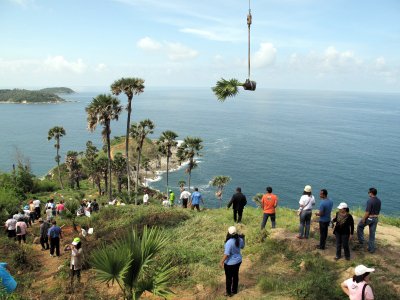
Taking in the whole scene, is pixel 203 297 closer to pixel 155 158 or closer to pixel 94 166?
pixel 94 166

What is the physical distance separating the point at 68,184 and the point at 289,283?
7086cm

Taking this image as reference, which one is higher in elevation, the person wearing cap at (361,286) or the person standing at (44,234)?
the person wearing cap at (361,286)

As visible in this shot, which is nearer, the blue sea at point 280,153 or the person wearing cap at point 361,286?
the person wearing cap at point 361,286

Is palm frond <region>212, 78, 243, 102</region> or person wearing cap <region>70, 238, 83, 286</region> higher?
palm frond <region>212, 78, 243, 102</region>

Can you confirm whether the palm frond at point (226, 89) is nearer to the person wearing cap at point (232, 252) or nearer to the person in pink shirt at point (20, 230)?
the person wearing cap at point (232, 252)

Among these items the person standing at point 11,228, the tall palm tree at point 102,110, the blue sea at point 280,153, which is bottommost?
the blue sea at point 280,153

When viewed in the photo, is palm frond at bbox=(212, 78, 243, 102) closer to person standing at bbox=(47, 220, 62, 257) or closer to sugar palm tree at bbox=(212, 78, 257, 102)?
sugar palm tree at bbox=(212, 78, 257, 102)

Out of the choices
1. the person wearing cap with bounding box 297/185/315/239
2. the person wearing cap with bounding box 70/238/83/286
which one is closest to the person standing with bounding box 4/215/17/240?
the person wearing cap with bounding box 70/238/83/286

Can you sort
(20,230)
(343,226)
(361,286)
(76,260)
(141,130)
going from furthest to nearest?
(141,130), (20,230), (76,260), (343,226), (361,286)

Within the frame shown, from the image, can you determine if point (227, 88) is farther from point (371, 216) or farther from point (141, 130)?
point (141, 130)

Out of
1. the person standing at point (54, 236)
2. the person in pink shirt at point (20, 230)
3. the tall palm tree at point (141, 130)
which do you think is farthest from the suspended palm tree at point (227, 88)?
the tall palm tree at point (141, 130)

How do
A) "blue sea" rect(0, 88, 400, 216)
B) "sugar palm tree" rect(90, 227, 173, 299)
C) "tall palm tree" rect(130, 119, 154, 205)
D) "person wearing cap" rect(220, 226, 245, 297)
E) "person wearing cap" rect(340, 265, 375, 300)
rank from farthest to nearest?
"blue sea" rect(0, 88, 400, 216), "tall palm tree" rect(130, 119, 154, 205), "person wearing cap" rect(220, 226, 245, 297), "sugar palm tree" rect(90, 227, 173, 299), "person wearing cap" rect(340, 265, 375, 300)

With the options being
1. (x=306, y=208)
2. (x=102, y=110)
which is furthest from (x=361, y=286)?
(x=102, y=110)

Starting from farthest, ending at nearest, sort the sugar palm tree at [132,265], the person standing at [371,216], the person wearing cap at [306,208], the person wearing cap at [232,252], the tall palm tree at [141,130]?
1. the tall palm tree at [141,130]
2. the person wearing cap at [306,208]
3. the person standing at [371,216]
4. the person wearing cap at [232,252]
5. the sugar palm tree at [132,265]
